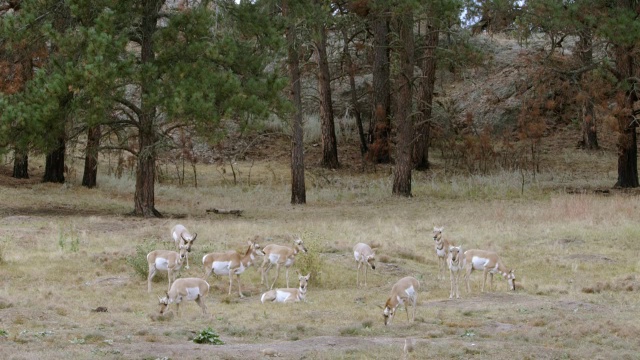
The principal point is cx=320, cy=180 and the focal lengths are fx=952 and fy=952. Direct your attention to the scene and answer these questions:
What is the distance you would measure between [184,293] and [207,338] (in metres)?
2.03

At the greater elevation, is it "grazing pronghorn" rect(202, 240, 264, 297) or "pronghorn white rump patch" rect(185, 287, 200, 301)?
"grazing pronghorn" rect(202, 240, 264, 297)

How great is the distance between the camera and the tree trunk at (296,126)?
3155 centimetres

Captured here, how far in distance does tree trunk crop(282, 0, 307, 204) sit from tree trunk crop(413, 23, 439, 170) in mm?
8827

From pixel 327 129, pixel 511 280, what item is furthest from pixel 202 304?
pixel 327 129

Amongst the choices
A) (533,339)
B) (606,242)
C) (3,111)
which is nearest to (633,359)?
(533,339)

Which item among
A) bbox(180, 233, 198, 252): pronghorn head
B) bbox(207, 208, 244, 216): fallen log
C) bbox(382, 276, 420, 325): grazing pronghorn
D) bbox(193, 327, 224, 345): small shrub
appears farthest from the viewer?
bbox(207, 208, 244, 216): fallen log

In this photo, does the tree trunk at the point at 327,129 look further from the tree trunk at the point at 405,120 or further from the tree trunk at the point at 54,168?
the tree trunk at the point at 54,168

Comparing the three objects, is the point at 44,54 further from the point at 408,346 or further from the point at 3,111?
the point at 408,346

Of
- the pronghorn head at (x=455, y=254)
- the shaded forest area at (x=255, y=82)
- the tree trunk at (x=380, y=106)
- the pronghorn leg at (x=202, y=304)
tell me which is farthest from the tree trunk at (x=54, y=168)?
the pronghorn leg at (x=202, y=304)

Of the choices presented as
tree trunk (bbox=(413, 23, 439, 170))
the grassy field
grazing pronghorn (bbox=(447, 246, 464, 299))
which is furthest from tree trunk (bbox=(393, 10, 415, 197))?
grazing pronghorn (bbox=(447, 246, 464, 299))

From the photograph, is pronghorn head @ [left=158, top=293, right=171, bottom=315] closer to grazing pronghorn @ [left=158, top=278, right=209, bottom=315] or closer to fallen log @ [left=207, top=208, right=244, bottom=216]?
grazing pronghorn @ [left=158, top=278, right=209, bottom=315]

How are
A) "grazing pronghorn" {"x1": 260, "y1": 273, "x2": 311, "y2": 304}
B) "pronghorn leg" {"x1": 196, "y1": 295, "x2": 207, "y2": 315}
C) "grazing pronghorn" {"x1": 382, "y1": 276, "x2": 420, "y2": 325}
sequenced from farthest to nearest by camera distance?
"grazing pronghorn" {"x1": 260, "y1": 273, "x2": 311, "y2": 304}, "pronghorn leg" {"x1": 196, "y1": 295, "x2": 207, "y2": 315}, "grazing pronghorn" {"x1": 382, "y1": 276, "x2": 420, "y2": 325}

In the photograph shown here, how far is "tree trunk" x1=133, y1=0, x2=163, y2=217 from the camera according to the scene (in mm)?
26875

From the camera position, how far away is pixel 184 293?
13.6 metres
